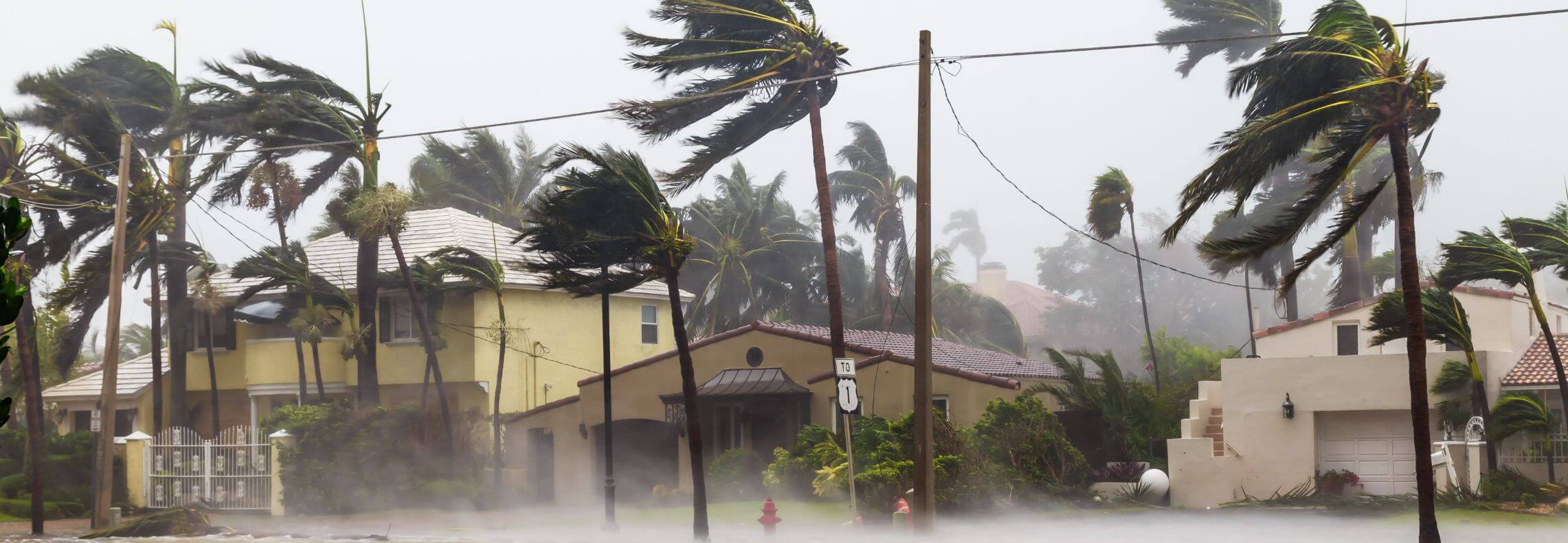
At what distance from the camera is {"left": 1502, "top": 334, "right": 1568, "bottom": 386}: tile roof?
74.6ft

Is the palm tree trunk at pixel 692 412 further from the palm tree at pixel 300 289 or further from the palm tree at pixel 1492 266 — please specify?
the palm tree at pixel 300 289

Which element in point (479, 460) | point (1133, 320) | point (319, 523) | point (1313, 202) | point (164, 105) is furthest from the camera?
point (1133, 320)

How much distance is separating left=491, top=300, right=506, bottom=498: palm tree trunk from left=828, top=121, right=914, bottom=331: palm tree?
73.5ft

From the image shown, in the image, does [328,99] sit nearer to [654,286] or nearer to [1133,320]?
[654,286]

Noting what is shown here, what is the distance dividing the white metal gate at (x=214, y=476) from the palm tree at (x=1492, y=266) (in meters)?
22.9

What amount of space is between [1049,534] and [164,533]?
1528 centimetres

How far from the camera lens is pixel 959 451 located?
23.0m

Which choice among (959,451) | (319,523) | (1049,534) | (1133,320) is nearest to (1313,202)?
(1049,534)

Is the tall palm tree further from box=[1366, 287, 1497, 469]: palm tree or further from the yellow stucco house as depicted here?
box=[1366, 287, 1497, 469]: palm tree

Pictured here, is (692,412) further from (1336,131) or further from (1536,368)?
(1536,368)

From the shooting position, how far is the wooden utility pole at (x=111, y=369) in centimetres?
2423

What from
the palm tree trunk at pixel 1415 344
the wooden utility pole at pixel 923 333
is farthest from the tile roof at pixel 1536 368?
the wooden utility pole at pixel 923 333

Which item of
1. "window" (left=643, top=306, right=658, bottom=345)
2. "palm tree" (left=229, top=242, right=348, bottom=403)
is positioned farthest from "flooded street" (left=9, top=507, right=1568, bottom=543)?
"window" (left=643, top=306, right=658, bottom=345)

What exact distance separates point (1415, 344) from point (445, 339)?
2375 centimetres
